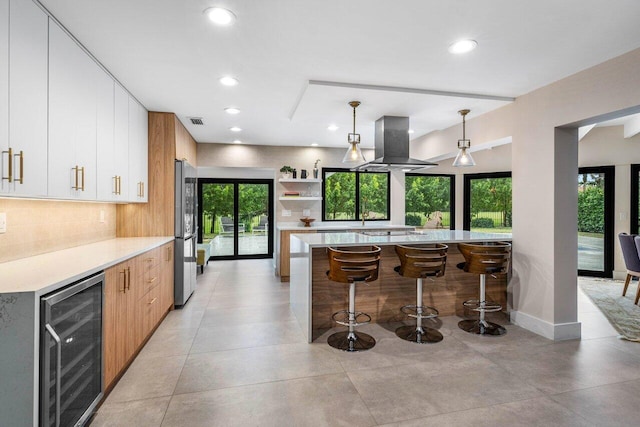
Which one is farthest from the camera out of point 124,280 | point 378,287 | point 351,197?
point 351,197

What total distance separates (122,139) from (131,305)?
67.6 inches

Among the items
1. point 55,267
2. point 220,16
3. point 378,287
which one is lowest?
point 378,287

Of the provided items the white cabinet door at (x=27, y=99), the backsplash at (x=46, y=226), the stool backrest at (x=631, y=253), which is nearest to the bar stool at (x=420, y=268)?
the white cabinet door at (x=27, y=99)

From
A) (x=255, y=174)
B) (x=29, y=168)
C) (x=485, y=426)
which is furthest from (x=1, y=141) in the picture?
(x=255, y=174)

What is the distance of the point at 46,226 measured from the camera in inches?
106

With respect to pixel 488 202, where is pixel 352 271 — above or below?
below

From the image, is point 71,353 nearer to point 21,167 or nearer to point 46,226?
point 21,167

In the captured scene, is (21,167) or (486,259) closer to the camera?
(21,167)

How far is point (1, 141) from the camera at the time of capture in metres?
1.71

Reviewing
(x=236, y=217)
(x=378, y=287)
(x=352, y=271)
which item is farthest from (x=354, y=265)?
(x=236, y=217)

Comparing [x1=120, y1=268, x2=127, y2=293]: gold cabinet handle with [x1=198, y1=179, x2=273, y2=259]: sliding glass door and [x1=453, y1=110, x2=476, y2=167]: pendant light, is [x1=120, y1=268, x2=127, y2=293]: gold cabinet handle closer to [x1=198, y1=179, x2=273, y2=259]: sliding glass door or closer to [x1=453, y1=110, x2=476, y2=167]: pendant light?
[x1=453, y1=110, x2=476, y2=167]: pendant light

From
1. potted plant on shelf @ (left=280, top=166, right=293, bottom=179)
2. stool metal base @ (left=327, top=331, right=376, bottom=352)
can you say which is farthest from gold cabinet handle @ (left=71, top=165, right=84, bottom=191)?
potted plant on shelf @ (left=280, top=166, right=293, bottom=179)

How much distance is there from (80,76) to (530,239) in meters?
4.40

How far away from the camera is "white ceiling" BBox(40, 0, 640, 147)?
208 cm
